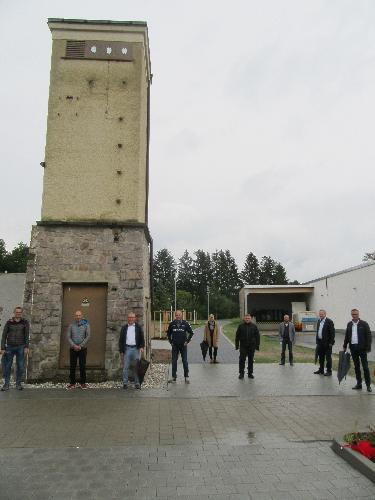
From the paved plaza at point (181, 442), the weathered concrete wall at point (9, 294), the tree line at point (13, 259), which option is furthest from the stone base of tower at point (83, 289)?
the tree line at point (13, 259)

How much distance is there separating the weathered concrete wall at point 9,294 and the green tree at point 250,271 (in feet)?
314

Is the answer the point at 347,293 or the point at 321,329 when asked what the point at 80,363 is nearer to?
the point at 321,329

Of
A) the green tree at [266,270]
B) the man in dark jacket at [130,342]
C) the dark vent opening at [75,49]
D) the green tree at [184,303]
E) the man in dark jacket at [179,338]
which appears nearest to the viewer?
the man in dark jacket at [130,342]

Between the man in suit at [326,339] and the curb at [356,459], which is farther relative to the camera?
the man in suit at [326,339]

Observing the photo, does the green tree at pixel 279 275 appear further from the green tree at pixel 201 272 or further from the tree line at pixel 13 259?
the tree line at pixel 13 259

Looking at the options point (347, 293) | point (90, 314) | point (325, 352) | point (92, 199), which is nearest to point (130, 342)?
point (90, 314)

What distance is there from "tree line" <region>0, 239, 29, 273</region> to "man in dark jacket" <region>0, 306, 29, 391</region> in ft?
174

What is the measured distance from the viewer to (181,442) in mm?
5297

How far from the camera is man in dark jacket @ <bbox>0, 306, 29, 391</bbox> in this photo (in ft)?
29.5

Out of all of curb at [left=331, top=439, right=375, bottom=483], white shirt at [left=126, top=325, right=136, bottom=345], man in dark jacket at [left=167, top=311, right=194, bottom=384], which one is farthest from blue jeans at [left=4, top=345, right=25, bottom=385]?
curb at [left=331, top=439, right=375, bottom=483]

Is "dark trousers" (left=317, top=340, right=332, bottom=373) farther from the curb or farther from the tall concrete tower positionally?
the curb

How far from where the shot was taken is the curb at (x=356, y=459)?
13.6 feet

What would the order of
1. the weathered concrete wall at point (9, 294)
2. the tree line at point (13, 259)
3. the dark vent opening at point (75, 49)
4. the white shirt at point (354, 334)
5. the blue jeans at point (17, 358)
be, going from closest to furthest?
the blue jeans at point (17, 358) < the white shirt at point (354, 334) < the dark vent opening at point (75, 49) < the weathered concrete wall at point (9, 294) < the tree line at point (13, 259)

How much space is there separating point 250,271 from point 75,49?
98391 millimetres
